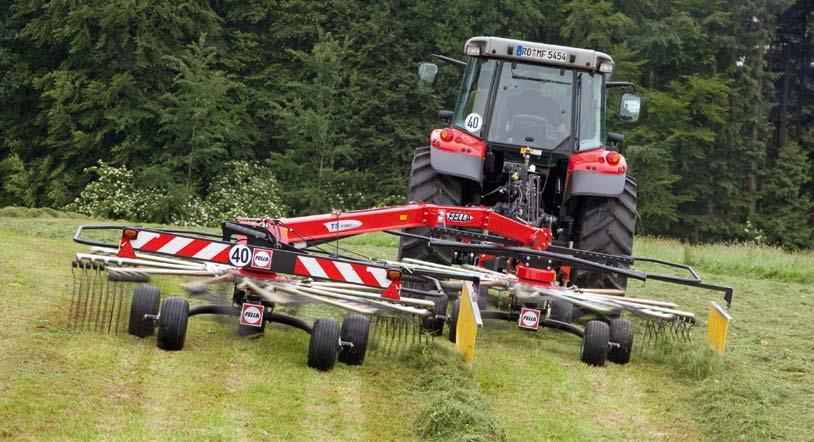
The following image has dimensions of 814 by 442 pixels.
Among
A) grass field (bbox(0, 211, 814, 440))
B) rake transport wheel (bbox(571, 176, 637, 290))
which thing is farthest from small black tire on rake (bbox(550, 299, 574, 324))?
rake transport wheel (bbox(571, 176, 637, 290))

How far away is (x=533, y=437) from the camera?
5.45 meters

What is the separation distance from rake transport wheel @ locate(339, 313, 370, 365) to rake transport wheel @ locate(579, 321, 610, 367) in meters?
1.62

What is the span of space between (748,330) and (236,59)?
891 inches

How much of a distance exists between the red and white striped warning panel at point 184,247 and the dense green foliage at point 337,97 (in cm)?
1764

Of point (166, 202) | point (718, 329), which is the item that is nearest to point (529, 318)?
point (718, 329)

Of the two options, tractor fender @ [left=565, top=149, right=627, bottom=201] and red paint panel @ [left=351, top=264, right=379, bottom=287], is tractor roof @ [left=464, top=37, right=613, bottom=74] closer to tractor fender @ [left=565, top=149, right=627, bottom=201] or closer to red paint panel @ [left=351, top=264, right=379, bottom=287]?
tractor fender @ [left=565, top=149, right=627, bottom=201]

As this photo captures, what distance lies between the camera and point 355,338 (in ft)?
21.1

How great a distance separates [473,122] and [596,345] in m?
2.98

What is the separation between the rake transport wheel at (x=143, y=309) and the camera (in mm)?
6438

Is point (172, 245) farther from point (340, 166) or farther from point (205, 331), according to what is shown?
point (340, 166)

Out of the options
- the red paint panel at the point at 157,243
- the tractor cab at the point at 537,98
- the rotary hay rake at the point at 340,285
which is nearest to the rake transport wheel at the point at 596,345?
the rotary hay rake at the point at 340,285

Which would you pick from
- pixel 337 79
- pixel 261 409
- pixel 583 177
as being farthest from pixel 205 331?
pixel 337 79

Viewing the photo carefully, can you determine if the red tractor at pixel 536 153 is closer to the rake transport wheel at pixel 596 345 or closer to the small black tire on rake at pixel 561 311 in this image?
the small black tire on rake at pixel 561 311

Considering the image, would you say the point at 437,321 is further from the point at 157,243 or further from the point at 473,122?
the point at 473,122
